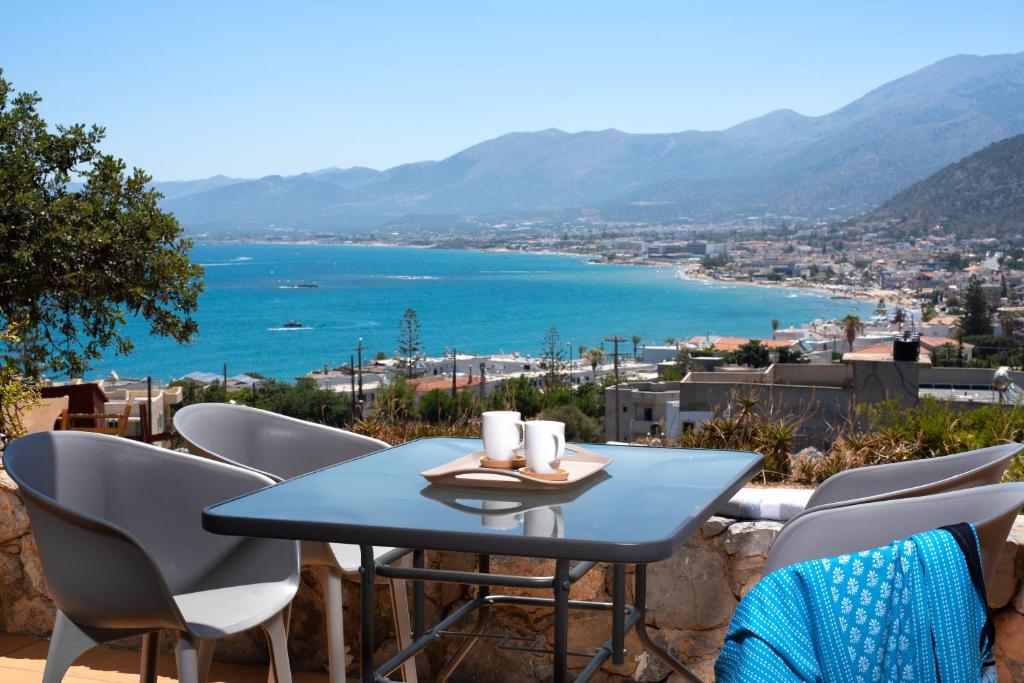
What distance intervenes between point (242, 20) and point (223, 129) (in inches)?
1381

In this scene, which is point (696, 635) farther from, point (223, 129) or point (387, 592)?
point (223, 129)

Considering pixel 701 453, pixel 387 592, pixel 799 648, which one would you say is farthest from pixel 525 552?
pixel 387 592

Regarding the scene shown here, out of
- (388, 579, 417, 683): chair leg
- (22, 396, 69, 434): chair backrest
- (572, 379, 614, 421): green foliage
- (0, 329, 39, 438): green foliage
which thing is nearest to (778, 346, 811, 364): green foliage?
(572, 379, 614, 421): green foliage

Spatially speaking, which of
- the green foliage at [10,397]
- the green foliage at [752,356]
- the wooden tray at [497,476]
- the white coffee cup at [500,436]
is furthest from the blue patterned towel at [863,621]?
the green foliage at [752,356]

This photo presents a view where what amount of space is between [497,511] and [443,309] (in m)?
82.8

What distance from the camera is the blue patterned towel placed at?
3.86ft

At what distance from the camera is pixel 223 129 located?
8231 cm

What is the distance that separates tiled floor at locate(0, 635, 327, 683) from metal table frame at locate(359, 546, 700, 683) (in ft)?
2.35

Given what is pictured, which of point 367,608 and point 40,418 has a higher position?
point 367,608

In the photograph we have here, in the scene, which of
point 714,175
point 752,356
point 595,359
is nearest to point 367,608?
point 752,356

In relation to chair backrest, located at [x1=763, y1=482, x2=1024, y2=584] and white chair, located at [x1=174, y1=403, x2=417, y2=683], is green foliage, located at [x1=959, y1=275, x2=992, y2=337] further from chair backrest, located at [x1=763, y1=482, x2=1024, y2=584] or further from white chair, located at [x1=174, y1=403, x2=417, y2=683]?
chair backrest, located at [x1=763, y1=482, x2=1024, y2=584]

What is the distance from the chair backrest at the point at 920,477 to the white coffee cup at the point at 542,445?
0.44 metres

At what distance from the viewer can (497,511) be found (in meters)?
1.52

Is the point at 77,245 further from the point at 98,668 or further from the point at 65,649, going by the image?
the point at 65,649
